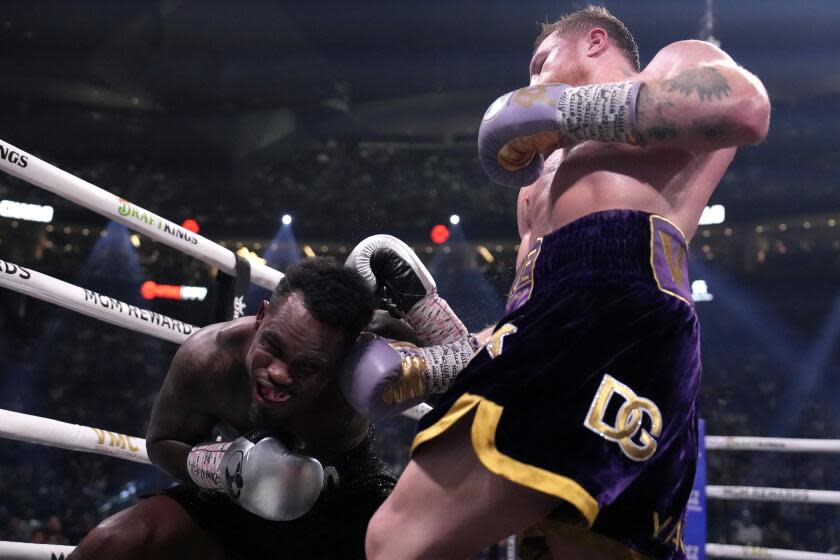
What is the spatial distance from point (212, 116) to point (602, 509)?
12627 millimetres

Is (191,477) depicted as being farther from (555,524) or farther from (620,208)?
(620,208)

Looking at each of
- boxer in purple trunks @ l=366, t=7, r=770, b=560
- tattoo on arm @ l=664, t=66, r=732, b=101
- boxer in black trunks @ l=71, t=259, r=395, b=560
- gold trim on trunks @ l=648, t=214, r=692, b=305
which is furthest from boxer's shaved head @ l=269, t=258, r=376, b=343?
tattoo on arm @ l=664, t=66, r=732, b=101

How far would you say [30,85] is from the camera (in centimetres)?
1234

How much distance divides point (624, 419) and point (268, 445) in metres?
0.74

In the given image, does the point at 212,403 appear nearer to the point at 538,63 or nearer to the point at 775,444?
the point at 538,63

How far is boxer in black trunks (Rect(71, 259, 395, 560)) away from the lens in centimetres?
164

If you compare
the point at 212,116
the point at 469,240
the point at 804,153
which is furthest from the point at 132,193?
the point at 804,153

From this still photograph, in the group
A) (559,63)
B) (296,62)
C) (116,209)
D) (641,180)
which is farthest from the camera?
(296,62)

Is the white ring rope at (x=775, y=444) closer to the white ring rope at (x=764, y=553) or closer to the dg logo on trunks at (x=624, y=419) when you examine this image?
the white ring rope at (x=764, y=553)

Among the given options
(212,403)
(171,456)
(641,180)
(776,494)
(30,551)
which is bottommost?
(776,494)

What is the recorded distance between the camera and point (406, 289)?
1.78 m

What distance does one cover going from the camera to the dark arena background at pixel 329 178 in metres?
10.8

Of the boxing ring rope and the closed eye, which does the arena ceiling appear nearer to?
the boxing ring rope

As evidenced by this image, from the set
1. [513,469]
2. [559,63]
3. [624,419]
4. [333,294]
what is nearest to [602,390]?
[624,419]
